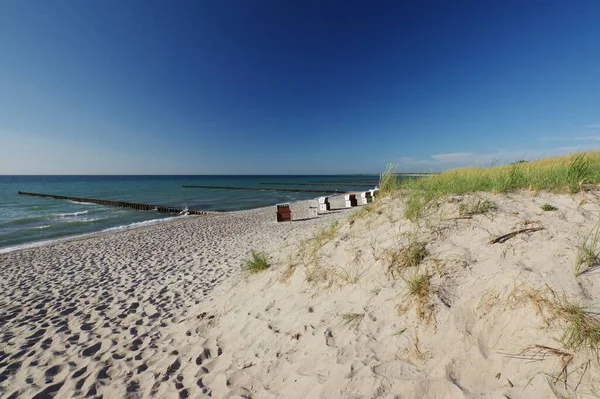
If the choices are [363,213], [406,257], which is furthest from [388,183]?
[406,257]

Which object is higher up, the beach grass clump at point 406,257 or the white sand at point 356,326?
the beach grass clump at point 406,257

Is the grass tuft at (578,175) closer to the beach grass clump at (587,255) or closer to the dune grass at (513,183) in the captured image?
the dune grass at (513,183)

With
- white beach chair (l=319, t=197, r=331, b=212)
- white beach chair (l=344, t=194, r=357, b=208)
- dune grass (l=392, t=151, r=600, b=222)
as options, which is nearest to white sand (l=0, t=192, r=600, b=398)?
dune grass (l=392, t=151, r=600, b=222)

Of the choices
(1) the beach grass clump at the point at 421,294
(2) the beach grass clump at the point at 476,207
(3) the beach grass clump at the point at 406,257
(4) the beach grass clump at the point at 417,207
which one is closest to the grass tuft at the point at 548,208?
(2) the beach grass clump at the point at 476,207

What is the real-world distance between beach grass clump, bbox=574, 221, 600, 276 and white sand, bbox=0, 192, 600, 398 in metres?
0.08

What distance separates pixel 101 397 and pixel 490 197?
249 inches

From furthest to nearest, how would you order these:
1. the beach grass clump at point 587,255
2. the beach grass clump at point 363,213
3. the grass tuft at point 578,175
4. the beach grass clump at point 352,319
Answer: the beach grass clump at point 363,213 → the grass tuft at point 578,175 → the beach grass clump at point 352,319 → the beach grass clump at point 587,255

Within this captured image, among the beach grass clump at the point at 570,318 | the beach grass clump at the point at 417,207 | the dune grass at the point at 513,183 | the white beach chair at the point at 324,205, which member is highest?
the dune grass at the point at 513,183

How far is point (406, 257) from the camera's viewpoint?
11.8 feet

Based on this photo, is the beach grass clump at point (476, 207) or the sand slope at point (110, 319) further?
the beach grass clump at point (476, 207)

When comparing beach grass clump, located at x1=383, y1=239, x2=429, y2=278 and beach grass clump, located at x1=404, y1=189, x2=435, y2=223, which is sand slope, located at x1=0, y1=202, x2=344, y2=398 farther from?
beach grass clump, located at x1=404, y1=189, x2=435, y2=223

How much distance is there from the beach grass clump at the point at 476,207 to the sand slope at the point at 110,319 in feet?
14.1

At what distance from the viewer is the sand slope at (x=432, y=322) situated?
2156 millimetres

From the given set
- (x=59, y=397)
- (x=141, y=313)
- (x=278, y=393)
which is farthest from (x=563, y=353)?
(x=141, y=313)
